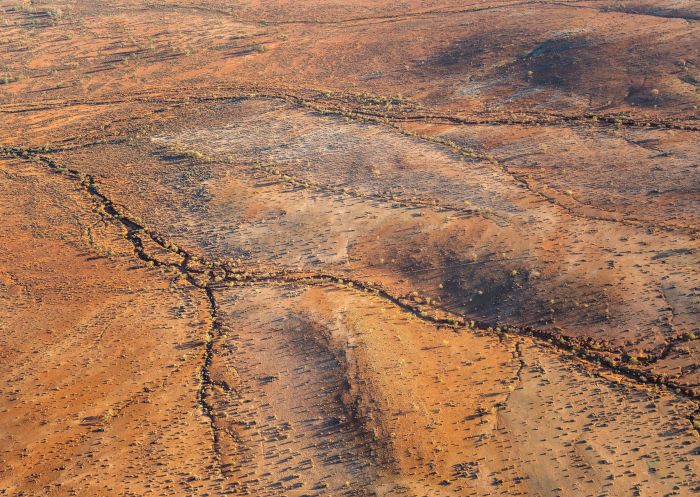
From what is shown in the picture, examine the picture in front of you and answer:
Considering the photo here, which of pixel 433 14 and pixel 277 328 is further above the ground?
pixel 433 14

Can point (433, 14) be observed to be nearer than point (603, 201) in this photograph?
No

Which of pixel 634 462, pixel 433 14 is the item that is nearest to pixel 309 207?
pixel 634 462

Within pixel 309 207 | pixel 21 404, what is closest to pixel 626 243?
pixel 309 207

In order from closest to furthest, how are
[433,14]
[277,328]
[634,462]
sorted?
[634,462]
[277,328]
[433,14]

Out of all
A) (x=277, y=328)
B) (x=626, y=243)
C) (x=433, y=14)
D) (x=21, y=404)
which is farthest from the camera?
(x=433, y=14)

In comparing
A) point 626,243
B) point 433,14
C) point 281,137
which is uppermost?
point 433,14

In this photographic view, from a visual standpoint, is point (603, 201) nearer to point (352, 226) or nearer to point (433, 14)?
point (352, 226)
